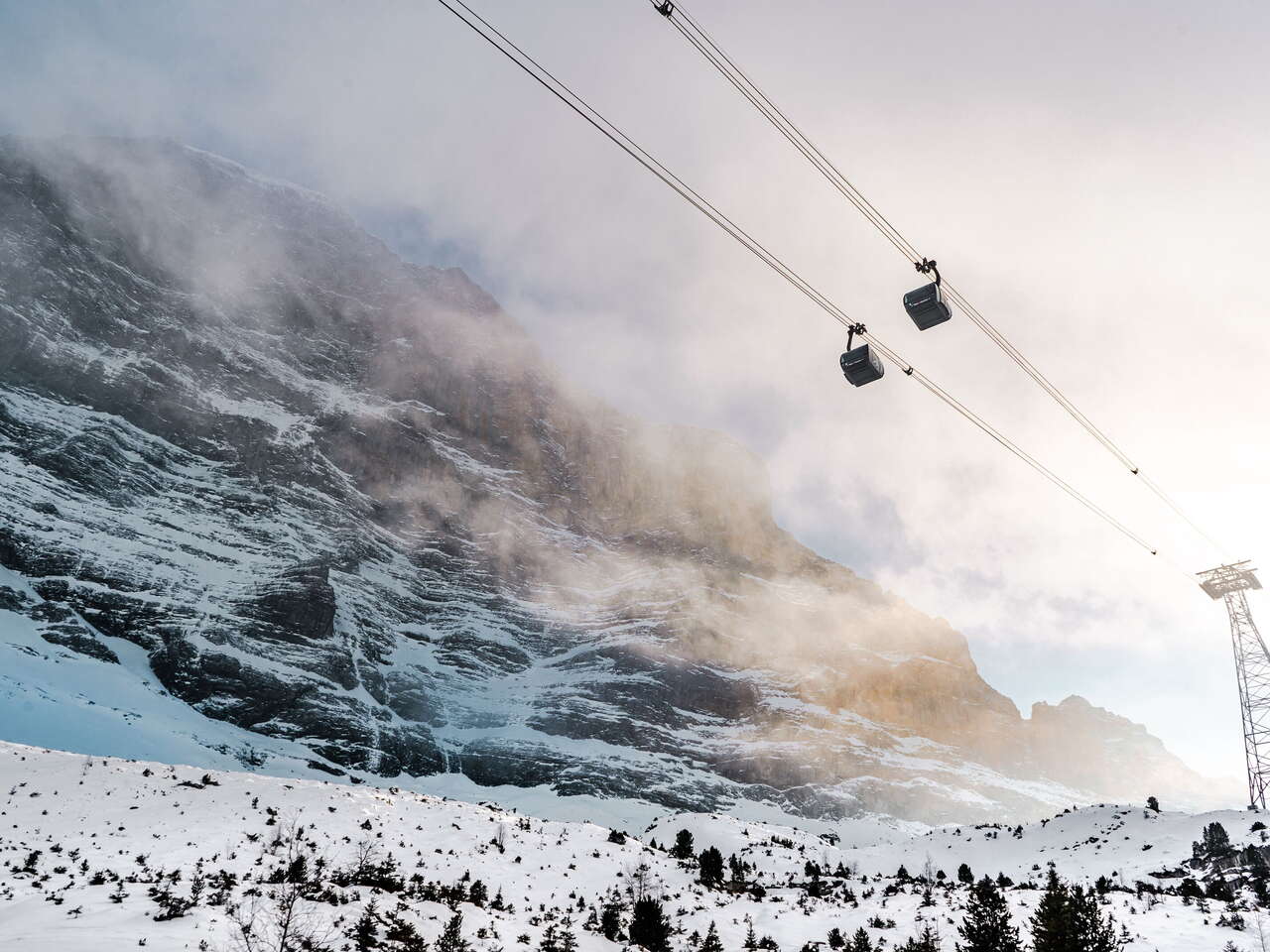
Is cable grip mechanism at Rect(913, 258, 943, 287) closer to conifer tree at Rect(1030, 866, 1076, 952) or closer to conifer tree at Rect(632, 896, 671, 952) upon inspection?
conifer tree at Rect(1030, 866, 1076, 952)

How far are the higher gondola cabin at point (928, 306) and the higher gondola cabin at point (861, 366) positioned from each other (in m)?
1.19

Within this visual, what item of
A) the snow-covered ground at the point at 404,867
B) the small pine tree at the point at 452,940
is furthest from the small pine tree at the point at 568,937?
the small pine tree at the point at 452,940

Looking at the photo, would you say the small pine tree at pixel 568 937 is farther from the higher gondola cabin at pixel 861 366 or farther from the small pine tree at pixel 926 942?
the higher gondola cabin at pixel 861 366

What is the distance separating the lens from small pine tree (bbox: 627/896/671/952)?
31.1 meters

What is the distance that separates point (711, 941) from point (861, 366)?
2523 cm

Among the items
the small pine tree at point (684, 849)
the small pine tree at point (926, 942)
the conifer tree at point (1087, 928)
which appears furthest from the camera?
the small pine tree at point (684, 849)

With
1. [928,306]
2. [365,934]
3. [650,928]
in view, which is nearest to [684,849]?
[650,928]

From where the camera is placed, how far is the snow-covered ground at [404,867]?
910 inches

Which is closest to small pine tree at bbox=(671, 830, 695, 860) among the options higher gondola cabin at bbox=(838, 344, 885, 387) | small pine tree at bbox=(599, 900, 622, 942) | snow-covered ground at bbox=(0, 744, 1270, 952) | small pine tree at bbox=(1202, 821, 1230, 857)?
snow-covered ground at bbox=(0, 744, 1270, 952)

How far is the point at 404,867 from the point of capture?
3525 centimetres

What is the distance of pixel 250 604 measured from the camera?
16762cm

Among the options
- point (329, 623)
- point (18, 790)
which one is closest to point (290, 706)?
point (329, 623)

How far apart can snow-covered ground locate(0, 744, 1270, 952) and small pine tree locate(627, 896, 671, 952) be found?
847 mm

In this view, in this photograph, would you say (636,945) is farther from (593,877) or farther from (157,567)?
(157,567)
